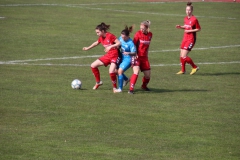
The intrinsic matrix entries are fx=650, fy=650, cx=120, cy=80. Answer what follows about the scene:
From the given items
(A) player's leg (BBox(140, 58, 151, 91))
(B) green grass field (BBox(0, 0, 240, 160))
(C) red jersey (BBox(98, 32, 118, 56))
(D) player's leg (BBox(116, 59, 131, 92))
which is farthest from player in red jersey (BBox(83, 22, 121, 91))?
(A) player's leg (BBox(140, 58, 151, 91))

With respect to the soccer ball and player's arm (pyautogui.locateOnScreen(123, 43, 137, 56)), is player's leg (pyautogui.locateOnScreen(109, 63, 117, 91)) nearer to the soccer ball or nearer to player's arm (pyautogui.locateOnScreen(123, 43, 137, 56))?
player's arm (pyautogui.locateOnScreen(123, 43, 137, 56))

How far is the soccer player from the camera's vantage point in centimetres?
1745

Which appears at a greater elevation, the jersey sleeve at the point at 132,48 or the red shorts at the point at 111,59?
the jersey sleeve at the point at 132,48

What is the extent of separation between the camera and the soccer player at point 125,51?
1745cm

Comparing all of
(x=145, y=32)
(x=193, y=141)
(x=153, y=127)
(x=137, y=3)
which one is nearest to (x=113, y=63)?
(x=145, y=32)

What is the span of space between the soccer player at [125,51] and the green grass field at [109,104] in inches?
20.8

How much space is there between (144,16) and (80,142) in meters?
30.2

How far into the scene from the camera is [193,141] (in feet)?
41.5

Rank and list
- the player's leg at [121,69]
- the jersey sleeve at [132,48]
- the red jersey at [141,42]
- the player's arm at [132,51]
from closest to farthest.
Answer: the player's arm at [132,51], the jersey sleeve at [132,48], the player's leg at [121,69], the red jersey at [141,42]

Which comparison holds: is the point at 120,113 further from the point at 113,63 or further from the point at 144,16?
the point at 144,16

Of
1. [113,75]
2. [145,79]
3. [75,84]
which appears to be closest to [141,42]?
[145,79]

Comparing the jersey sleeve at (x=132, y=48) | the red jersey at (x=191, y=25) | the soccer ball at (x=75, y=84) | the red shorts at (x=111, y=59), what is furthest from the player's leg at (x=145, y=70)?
the red jersey at (x=191, y=25)

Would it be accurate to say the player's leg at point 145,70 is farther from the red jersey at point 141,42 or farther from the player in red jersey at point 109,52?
the player in red jersey at point 109,52

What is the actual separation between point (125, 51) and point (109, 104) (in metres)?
2.22
